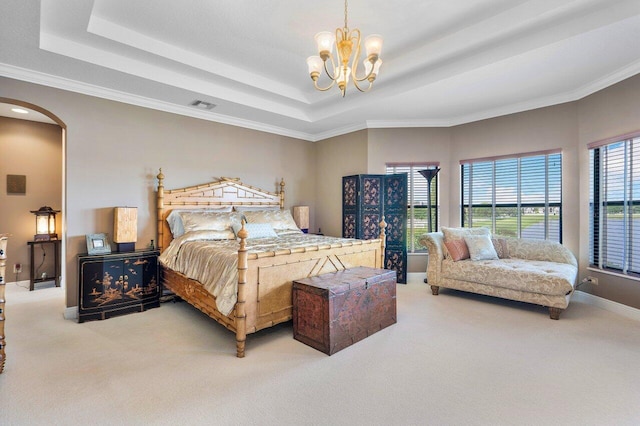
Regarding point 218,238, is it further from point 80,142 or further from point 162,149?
point 80,142

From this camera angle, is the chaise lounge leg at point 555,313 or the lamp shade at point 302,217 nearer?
the chaise lounge leg at point 555,313

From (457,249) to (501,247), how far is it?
2.54ft

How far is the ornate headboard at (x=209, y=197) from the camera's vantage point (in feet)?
14.3

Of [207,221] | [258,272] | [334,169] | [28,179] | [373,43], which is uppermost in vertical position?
[373,43]

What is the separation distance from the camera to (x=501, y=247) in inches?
181

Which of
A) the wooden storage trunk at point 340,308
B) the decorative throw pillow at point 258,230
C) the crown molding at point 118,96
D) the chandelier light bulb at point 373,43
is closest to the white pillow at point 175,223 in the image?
the decorative throw pillow at point 258,230

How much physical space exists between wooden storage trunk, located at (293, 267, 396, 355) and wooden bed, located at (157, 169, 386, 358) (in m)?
0.15

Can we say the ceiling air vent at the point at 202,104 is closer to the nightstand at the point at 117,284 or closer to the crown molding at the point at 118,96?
the crown molding at the point at 118,96

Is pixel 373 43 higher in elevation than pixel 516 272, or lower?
higher

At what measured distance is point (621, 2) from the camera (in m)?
2.53

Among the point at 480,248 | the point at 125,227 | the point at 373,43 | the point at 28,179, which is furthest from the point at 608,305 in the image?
the point at 28,179

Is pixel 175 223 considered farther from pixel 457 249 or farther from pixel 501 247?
pixel 501 247

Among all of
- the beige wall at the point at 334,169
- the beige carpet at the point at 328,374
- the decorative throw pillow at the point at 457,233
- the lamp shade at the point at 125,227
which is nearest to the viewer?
the beige carpet at the point at 328,374

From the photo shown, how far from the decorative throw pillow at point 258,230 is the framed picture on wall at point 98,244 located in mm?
1537
